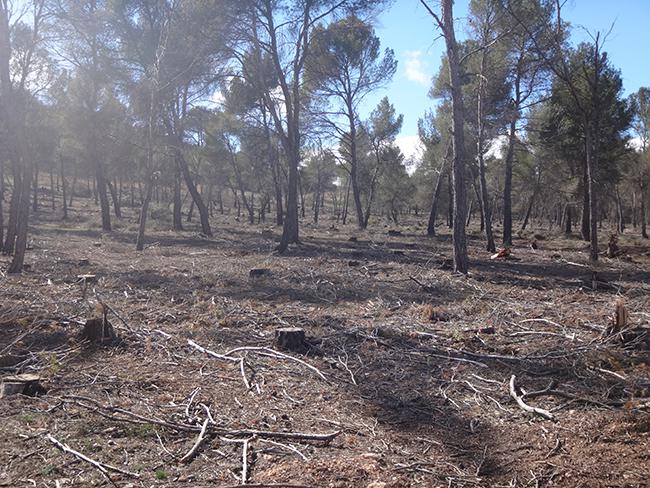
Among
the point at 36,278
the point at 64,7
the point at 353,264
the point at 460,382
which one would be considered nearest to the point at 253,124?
the point at 64,7

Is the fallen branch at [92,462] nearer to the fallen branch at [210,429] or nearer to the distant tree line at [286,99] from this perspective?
the fallen branch at [210,429]

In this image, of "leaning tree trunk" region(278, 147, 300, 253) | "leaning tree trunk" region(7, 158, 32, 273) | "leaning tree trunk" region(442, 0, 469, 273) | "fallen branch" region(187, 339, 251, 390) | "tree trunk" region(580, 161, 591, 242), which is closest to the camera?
"fallen branch" region(187, 339, 251, 390)

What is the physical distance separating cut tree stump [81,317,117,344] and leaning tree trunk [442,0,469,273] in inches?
287

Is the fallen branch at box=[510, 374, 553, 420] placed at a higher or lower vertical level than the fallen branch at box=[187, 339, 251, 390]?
higher

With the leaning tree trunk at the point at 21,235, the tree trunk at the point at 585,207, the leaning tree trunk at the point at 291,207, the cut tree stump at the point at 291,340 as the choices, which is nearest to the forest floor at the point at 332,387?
the cut tree stump at the point at 291,340

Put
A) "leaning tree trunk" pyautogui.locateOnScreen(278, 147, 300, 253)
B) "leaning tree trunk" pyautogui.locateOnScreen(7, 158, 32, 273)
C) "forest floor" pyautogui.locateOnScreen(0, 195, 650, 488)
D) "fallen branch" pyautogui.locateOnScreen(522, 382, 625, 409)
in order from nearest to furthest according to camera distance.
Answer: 1. "forest floor" pyautogui.locateOnScreen(0, 195, 650, 488)
2. "fallen branch" pyautogui.locateOnScreen(522, 382, 625, 409)
3. "leaning tree trunk" pyautogui.locateOnScreen(7, 158, 32, 273)
4. "leaning tree trunk" pyautogui.locateOnScreen(278, 147, 300, 253)

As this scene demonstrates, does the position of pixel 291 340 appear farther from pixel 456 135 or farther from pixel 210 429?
pixel 456 135

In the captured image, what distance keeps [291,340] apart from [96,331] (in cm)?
212

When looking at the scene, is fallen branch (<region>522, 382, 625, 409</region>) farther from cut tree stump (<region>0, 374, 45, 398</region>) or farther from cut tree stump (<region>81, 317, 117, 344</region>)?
cut tree stump (<region>81, 317, 117, 344</region>)

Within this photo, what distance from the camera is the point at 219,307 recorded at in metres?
7.96

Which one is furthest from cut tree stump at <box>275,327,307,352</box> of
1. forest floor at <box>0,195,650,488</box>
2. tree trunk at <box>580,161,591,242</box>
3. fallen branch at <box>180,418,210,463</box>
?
tree trunk at <box>580,161,591,242</box>

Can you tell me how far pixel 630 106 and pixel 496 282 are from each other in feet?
64.1

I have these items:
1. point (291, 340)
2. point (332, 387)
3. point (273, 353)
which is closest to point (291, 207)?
point (291, 340)

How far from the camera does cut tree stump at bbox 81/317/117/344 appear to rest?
609 cm
